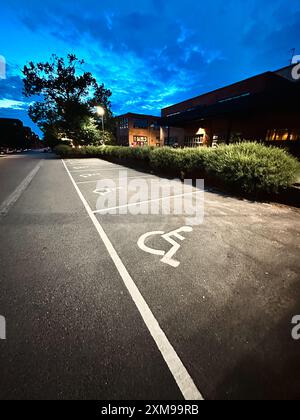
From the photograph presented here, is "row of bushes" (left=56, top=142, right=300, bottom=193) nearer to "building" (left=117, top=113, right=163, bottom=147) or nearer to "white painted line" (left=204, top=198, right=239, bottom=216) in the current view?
"white painted line" (left=204, top=198, right=239, bottom=216)

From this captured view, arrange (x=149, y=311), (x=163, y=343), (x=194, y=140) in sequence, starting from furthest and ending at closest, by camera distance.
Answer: (x=194, y=140), (x=149, y=311), (x=163, y=343)

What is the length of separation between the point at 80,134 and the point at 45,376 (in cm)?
3713

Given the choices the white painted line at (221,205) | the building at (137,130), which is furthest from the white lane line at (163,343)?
the building at (137,130)

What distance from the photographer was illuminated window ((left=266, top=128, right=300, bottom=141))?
14.3 metres

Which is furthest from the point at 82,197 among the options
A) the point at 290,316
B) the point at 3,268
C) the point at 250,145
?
the point at 250,145

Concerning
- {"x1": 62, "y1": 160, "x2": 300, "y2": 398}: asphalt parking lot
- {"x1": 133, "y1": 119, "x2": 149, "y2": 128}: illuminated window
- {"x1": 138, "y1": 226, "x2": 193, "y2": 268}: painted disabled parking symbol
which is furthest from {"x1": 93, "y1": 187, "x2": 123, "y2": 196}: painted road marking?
{"x1": 133, "y1": 119, "x2": 149, "y2": 128}: illuminated window

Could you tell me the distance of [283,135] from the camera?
15.2 meters

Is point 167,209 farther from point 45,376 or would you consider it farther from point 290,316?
point 45,376

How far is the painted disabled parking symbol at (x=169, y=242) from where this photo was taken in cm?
302

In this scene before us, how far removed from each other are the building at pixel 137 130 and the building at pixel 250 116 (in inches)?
769

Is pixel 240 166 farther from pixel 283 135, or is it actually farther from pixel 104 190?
pixel 283 135

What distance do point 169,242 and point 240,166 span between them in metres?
4.89

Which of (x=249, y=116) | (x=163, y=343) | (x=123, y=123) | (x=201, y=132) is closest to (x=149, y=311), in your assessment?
(x=163, y=343)

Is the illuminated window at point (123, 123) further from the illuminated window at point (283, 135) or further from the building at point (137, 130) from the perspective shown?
the illuminated window at point (283, 135)
